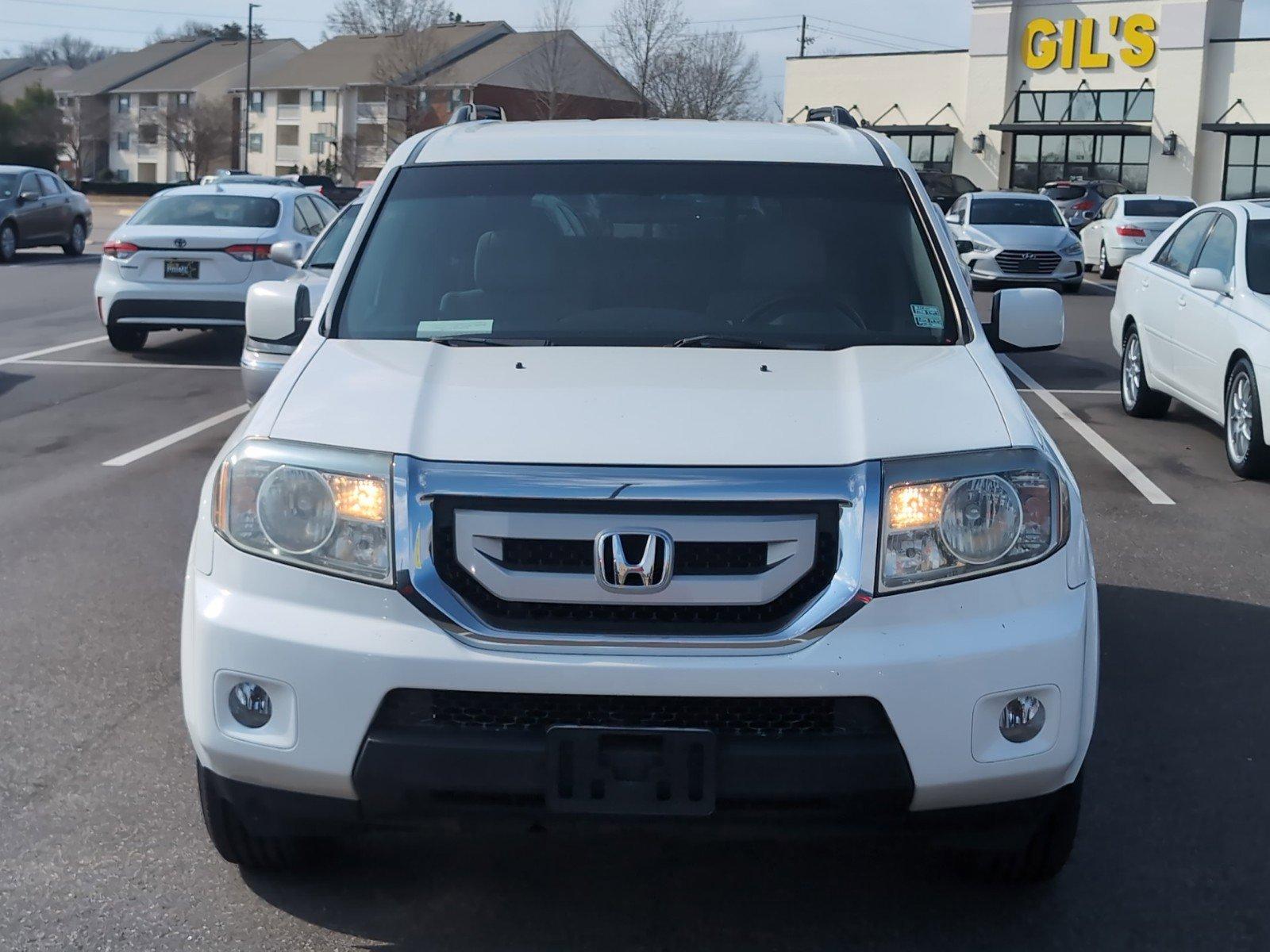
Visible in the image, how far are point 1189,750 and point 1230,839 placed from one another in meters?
0.68

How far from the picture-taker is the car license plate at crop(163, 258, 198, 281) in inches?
541

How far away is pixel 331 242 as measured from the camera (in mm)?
10961

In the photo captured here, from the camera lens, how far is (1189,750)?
4.65 metres

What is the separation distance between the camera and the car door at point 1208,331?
936 centimetres

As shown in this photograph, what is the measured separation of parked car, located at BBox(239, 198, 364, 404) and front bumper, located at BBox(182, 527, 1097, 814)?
4.06m

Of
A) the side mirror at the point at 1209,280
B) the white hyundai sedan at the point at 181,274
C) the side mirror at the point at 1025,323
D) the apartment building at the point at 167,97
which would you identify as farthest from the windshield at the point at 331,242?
the apartment building at the point at 167,97

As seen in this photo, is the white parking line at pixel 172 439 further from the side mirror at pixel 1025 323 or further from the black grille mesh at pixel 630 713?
the black grille mesh at pixel 630 713

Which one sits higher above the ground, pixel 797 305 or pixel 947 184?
pixel 947 184


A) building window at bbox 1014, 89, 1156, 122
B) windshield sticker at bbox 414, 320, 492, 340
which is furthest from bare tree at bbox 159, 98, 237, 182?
windshield sticker at bbox 414, 320, 492, 340

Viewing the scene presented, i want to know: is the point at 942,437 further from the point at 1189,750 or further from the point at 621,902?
the point at 1189,750

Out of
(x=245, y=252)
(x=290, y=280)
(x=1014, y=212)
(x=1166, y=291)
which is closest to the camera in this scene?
(x=290, y=280)

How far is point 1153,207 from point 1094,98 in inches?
1087

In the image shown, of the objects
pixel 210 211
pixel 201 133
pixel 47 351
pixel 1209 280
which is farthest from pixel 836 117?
pixel 201 133

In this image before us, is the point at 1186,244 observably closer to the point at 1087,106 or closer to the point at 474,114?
the point at 474,114
